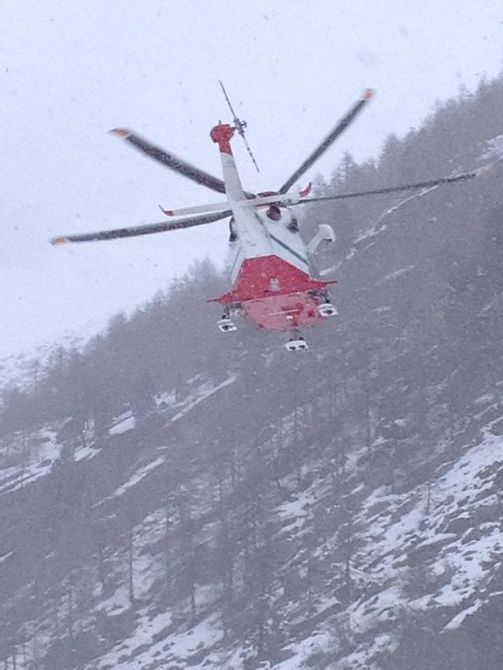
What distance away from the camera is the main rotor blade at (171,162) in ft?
53.4

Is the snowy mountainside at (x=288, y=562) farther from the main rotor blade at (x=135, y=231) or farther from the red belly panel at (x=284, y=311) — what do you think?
the main rotor blade at (x=135, y=231)

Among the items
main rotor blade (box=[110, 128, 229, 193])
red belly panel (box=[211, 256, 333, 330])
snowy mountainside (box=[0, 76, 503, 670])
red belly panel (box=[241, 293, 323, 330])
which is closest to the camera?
main rotor blade (box=[110, 128, 229, 193])

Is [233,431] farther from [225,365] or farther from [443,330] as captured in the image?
[443,330]

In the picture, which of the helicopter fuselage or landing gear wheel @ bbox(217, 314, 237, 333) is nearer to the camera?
the helicopter fuselage

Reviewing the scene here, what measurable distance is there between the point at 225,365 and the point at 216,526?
17.4 m

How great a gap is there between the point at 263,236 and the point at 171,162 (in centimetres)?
262

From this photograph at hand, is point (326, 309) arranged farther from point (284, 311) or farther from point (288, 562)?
point (288, 562)

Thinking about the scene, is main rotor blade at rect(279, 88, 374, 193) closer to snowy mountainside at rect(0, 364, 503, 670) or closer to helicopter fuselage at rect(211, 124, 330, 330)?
helicopter fuselage at rect(211, 124, 330, 330)

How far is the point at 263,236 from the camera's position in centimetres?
1825

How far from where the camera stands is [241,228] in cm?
1794

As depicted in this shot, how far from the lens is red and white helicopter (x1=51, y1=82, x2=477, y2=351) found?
55.8 feet

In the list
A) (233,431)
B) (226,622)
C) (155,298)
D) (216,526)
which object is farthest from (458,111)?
(226,622)

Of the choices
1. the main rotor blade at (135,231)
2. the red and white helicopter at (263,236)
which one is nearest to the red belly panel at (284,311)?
the red and white helicopter at (263,236)

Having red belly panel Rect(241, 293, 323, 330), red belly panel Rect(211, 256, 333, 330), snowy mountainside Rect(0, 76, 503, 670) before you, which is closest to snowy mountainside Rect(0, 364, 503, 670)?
snowy mountainside Rect(0, 76, 503, 670)
